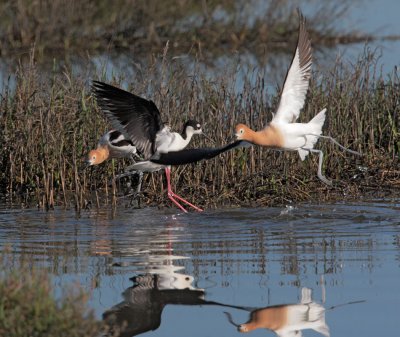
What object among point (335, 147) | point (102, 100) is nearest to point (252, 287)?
point (102, 100)

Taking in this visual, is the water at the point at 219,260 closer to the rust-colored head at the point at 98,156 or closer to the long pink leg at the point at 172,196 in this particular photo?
the long pink leg at the point at 172,196

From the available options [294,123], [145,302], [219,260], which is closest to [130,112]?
[294,123]

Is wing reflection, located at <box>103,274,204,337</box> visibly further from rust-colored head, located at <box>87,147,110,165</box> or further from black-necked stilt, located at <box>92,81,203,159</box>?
rust-colored head, located at <box>87,147,110,165</box>

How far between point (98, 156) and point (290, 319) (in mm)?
4735

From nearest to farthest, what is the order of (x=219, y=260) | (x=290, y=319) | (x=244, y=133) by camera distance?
1. (x=290, y=319)
2. (x=219, y=260)
3. (x=244, y=133)

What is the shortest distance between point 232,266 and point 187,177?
372cm

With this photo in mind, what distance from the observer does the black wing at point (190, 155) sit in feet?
28.9

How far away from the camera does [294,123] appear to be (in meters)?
9.22

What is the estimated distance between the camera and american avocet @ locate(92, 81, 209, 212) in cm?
859

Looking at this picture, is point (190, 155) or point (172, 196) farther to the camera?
point (172, 196)

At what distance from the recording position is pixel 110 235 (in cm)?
779

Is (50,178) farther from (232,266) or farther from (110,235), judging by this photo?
(232,266)

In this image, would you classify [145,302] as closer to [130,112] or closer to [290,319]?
[290,319]

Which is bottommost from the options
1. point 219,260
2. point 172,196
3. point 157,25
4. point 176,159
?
point 219,260
